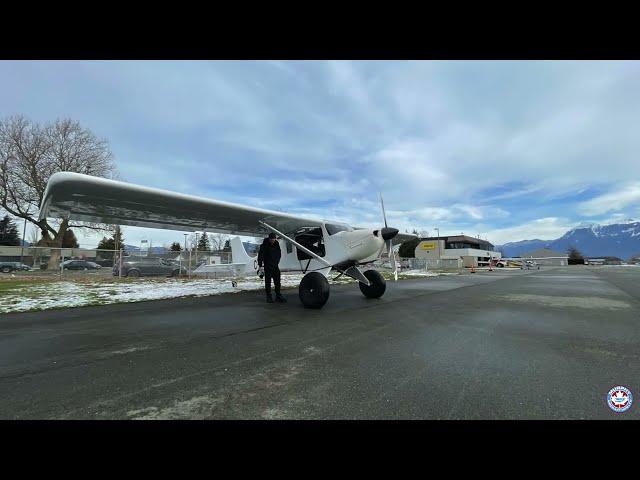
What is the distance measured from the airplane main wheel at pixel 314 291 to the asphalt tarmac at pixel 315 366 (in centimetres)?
89

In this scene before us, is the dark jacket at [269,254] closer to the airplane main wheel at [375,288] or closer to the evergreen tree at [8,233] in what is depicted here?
the airplane main wheel at [375,288]

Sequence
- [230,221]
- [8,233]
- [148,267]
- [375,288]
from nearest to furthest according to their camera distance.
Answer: [375,288] < [230,221] < [148,267] < [8,233]

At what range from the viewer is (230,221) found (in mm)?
9969

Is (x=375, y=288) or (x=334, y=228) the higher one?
(x=334, y=228)

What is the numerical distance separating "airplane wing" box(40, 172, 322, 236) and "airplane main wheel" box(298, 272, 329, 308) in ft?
8.67

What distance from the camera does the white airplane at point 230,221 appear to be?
644 cm

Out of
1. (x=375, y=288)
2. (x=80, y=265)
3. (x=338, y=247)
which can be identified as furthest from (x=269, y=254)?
(x=80, y=265)

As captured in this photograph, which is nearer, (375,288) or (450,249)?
(375,288)

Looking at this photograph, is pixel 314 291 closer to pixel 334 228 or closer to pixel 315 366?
pixel 334 228

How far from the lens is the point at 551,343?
436 cm

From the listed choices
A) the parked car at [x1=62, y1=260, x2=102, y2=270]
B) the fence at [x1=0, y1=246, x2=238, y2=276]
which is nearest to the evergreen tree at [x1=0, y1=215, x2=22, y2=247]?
the parked car at [x1=62, y1=260, x2=102, y2=270]

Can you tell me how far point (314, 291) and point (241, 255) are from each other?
26.8 feet
